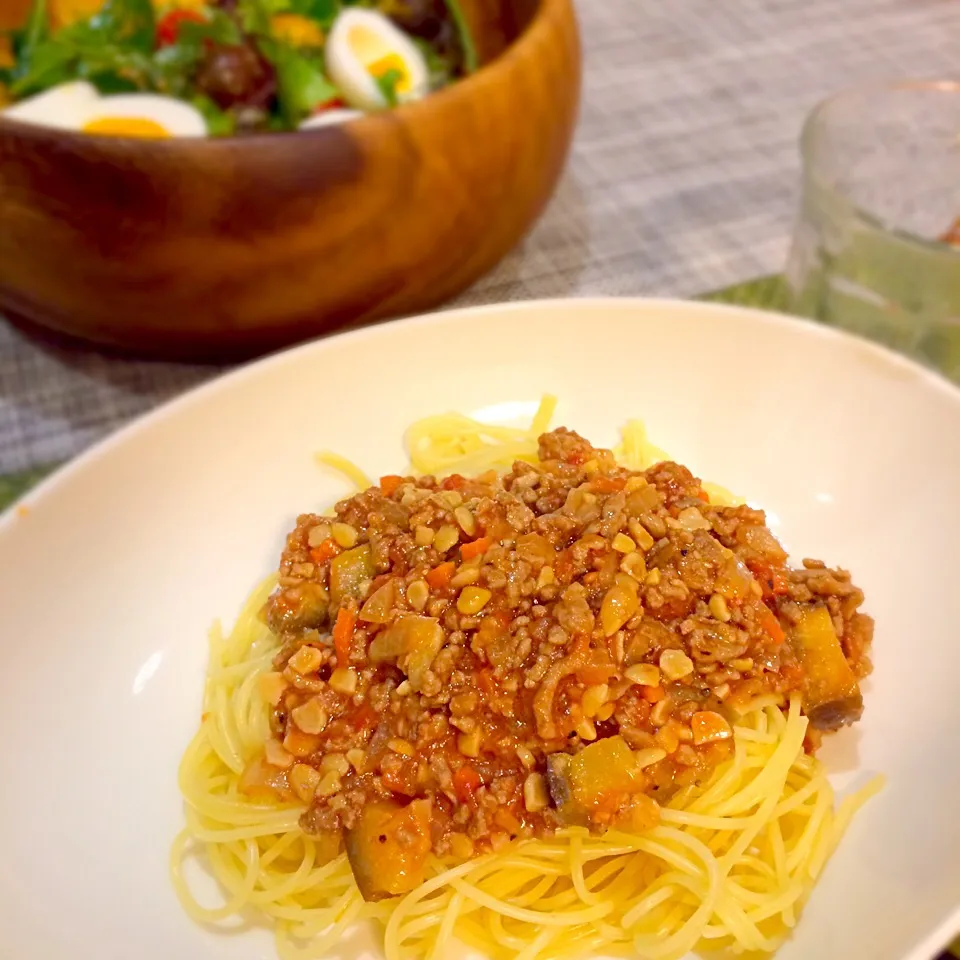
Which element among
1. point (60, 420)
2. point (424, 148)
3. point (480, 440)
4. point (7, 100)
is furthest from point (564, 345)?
point (7, 100)

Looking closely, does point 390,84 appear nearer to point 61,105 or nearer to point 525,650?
point 61,105

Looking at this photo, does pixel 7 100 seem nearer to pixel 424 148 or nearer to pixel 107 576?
pixel 424 148

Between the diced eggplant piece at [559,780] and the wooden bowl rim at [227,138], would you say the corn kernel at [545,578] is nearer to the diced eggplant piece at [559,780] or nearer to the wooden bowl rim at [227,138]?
the diced eggplant piece at [559,780]

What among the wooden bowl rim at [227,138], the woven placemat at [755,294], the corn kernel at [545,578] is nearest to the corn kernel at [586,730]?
the corn kernel at [545,578]

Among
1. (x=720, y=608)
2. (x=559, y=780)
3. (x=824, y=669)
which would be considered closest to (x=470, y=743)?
(x=559, y=780)

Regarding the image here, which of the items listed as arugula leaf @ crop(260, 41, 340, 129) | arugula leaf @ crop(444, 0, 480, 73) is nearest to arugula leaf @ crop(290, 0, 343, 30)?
arugula leaf @ crop(260, 41, 340, 129)
